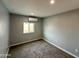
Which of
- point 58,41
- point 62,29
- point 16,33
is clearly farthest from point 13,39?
point 62,29

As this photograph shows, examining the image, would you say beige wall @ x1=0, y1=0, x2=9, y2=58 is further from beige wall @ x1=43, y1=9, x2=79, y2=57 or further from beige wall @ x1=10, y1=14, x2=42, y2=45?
beige wall @ x1=43, y1=9, x2=79, y2=57

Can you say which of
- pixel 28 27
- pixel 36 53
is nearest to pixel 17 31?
pixel 28 27

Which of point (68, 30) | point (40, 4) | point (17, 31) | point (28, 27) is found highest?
point (40, 4)

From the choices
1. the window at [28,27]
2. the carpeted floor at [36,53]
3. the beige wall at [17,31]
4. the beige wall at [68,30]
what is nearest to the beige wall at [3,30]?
the carpeted floor at [36,53]

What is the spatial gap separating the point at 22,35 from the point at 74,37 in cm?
349

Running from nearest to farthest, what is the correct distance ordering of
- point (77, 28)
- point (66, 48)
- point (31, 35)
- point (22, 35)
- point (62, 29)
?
point (77, 28)
point (66, 48)
point (62, 29)
point (22, 35)
point (31, 35)

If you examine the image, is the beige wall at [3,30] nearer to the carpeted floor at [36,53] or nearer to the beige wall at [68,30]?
the carpeted floor at [36,53]

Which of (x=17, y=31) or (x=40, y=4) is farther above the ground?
(x=40, y=4)

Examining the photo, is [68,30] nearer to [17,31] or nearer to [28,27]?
[28,27]

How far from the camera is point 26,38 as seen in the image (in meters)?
4.73

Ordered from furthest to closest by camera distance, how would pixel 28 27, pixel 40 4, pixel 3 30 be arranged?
pixel 28 27, pixel 40 4, pixel 3 30

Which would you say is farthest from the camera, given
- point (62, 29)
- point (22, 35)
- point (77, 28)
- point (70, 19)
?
point (22, 35)

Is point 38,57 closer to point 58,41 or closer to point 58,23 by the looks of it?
point 58,41

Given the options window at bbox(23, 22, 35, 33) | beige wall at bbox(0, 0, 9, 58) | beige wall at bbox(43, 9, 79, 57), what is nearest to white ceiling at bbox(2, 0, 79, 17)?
beige wall at bbox(0, 0, 9, 58)
